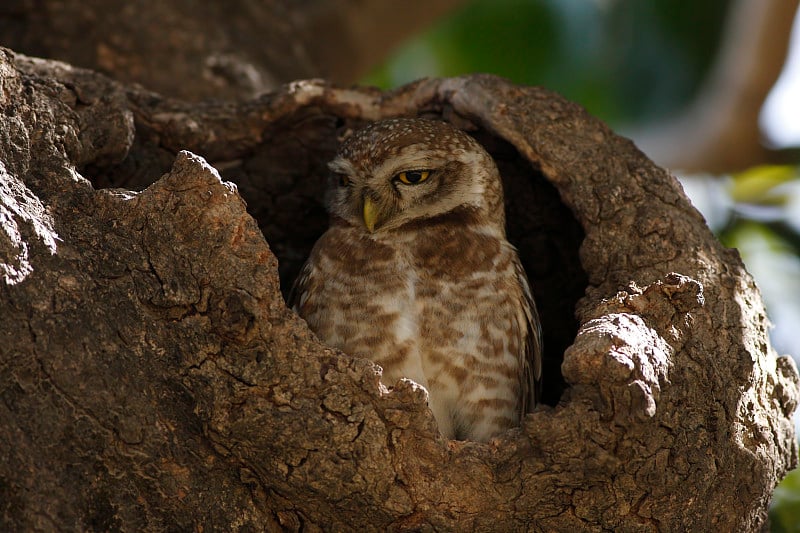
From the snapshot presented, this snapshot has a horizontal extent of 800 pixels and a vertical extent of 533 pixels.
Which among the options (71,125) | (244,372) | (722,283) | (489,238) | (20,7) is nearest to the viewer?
(244,372)

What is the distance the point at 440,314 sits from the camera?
3.12m

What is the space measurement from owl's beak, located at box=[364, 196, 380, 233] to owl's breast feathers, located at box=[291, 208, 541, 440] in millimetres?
56

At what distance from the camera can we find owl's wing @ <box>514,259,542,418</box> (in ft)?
10.8

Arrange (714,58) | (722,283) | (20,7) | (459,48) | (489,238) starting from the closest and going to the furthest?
(722,283) < (489,238) < (20,7) < (714,58) < (459,48)

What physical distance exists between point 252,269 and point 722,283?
1553mm

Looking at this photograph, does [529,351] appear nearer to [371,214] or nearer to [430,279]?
[430,279]

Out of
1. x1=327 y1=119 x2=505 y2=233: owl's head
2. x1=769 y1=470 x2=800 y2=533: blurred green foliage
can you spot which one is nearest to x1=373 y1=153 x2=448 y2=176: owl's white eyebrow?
x1=327 y1=119 x2=505 y2=233: owl's head

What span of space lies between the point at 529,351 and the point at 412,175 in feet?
2.55

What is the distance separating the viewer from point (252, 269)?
2.52 meters

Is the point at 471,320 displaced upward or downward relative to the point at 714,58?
downward

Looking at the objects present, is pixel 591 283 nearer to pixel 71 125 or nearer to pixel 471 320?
pixel 471 320

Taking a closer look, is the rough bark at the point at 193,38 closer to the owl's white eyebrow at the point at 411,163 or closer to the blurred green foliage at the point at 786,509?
the owl's white eyebrow at the point at 411,163

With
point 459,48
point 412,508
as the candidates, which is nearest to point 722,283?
point 412,508

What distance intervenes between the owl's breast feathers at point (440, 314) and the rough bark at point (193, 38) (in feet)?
4.85
